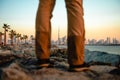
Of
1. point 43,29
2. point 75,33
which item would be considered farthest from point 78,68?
point 43,29

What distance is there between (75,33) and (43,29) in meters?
0.55

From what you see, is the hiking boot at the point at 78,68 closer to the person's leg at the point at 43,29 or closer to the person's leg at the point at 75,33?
the person's leg at the point at 75,33

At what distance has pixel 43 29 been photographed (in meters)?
3.81

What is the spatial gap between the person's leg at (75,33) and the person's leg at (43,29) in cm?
41

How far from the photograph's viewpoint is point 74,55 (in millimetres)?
3461

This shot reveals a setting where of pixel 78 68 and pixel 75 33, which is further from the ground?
pixel 75 33

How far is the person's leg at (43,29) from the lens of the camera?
380cm

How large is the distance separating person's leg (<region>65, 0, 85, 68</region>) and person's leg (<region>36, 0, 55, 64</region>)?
0.41m

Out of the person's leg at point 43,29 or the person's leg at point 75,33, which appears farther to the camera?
the person's leg at point 43,29

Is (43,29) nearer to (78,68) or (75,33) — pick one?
(75,33)

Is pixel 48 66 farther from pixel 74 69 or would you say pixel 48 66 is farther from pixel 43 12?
pixel 43 12

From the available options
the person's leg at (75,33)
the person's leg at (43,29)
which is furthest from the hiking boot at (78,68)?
the person's leg at (43,29)

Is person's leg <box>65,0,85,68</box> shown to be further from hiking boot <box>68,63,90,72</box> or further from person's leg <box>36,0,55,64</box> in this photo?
person's leg <box>36,0,55,64</box>

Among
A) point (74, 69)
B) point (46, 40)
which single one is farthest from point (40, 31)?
point (74, 69)
